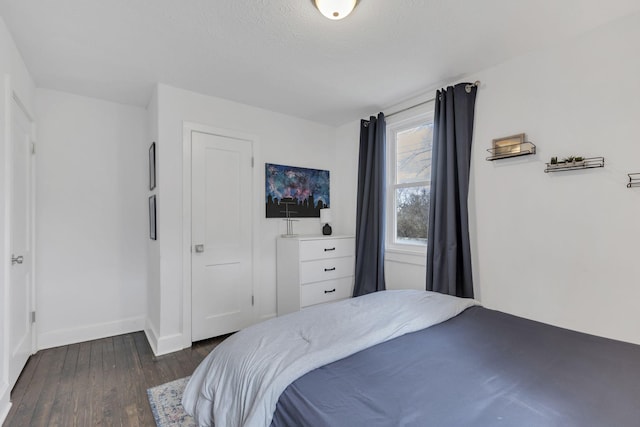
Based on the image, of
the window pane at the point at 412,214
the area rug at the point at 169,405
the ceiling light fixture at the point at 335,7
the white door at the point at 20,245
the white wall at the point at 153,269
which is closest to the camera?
the ceiling light fixture at the point at 335,7

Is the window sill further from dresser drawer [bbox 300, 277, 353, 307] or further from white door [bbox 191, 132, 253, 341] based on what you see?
white door [bbox 191, 132, 253, 341]

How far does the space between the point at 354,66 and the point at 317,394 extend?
235 cm

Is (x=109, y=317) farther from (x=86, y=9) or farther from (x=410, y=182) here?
→ (x=410, y=182)

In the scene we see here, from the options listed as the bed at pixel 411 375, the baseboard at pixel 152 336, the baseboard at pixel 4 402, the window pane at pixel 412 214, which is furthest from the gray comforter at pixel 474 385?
the baseboard at pixel 152 336

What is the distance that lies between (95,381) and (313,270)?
199cm

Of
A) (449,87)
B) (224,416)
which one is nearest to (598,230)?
(449,87)

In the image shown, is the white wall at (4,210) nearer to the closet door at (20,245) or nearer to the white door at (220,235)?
the closet door at (20,245)

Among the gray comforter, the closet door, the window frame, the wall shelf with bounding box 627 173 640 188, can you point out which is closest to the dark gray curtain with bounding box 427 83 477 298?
the window frame

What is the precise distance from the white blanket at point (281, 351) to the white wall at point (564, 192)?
0.92 metres

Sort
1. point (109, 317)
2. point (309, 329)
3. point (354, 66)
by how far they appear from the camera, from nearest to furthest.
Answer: point (309, 329) → point (354, 66) → point (109, 317)

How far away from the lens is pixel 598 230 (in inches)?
77.9

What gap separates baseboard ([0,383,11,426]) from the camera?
1.81 m

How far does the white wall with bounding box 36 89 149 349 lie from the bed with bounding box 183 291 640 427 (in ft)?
7.59

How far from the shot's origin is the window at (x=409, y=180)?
312cm
